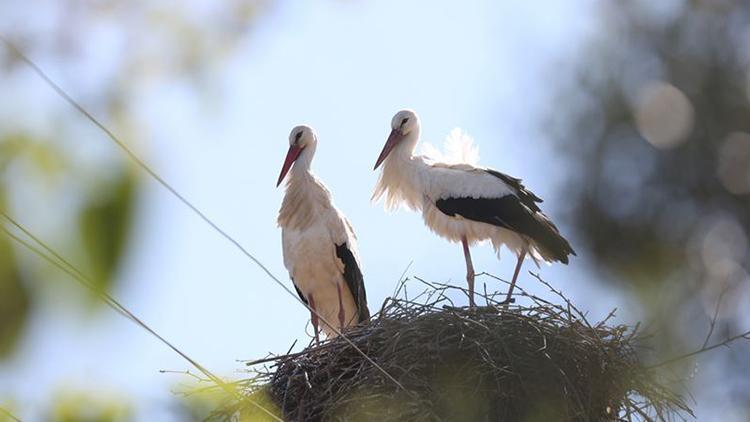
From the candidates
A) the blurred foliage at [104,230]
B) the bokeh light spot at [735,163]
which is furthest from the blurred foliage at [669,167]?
the blurred foliage at [104,230]

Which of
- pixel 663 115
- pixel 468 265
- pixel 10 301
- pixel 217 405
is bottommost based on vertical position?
pixel 10 301

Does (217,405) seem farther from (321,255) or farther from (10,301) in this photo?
(10,301)

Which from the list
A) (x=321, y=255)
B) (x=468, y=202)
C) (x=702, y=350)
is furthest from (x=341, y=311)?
(x=702, y=350)

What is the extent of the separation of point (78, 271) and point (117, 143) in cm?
12

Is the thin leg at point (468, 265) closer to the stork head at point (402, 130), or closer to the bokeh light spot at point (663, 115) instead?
the stork head at point (402, 130)

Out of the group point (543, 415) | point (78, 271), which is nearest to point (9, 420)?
point (78, 271)

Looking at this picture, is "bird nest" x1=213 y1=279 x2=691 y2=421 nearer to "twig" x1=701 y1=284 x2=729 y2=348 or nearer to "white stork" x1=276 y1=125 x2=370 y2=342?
"twig" x1=701 y1=284 x2=729 y2=348

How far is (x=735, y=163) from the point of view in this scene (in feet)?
18.3

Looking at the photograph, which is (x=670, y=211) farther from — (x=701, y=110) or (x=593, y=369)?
(x=593, y=369)

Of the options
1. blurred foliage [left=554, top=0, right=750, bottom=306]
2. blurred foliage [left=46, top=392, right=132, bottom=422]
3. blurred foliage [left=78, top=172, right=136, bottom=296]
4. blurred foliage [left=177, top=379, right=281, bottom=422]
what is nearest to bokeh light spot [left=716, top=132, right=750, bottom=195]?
blurred foliage [left=554, top=0, right=750, bottom=306]

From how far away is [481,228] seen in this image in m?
7.03

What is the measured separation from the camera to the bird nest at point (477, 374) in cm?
506

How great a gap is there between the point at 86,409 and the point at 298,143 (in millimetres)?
6432

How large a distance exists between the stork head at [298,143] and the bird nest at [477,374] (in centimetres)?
236
